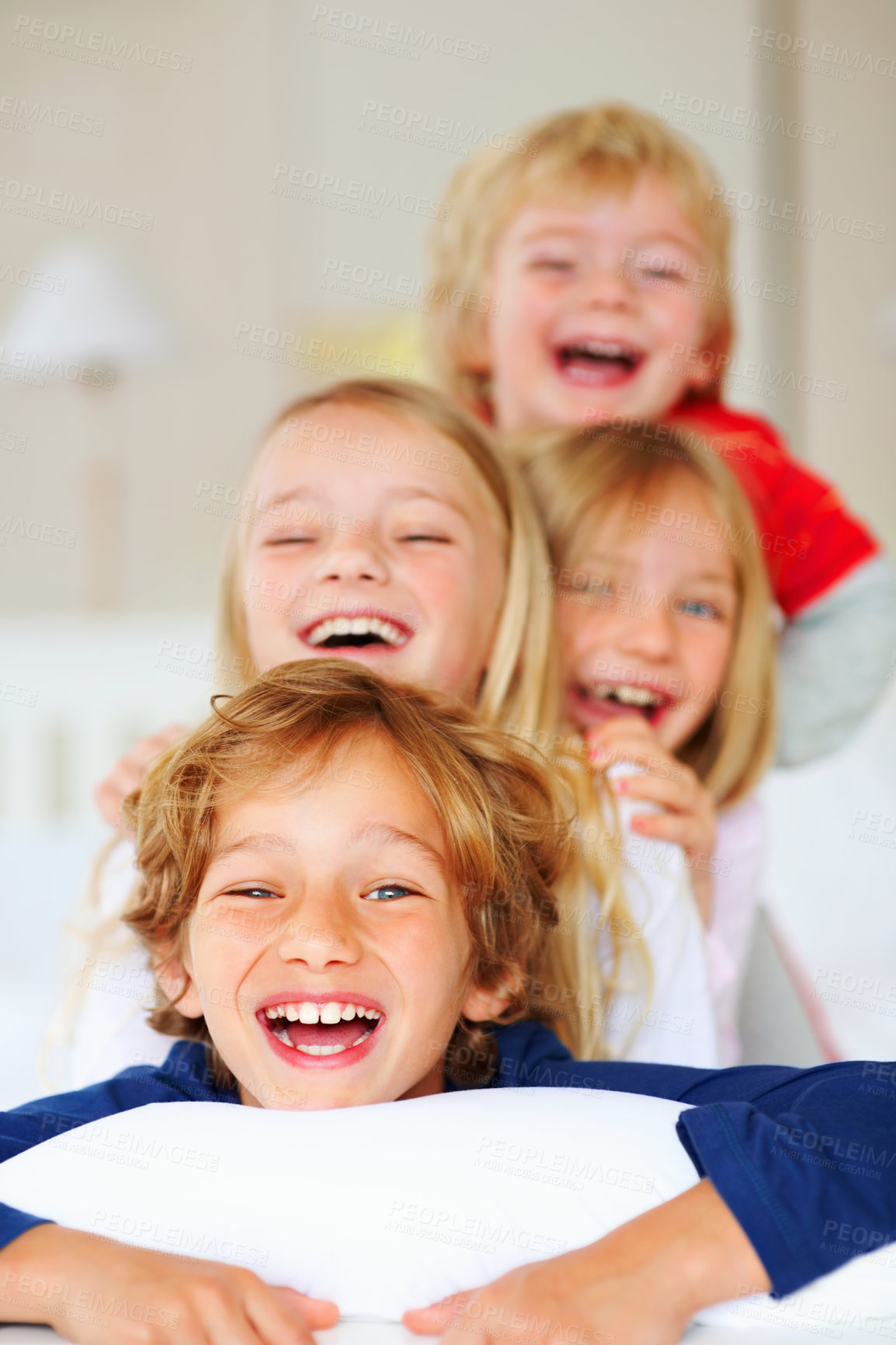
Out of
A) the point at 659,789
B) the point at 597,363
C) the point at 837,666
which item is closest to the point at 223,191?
the point at 597,363

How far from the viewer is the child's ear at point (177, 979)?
974 millimetres

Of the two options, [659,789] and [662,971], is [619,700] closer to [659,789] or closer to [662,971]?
[659,789]

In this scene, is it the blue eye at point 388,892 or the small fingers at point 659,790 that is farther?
the small fingers at point 659,790

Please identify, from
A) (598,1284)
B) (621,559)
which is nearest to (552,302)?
(621,559)

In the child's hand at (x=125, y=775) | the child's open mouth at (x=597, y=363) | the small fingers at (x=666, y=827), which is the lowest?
the small fingers at (x=666, y=827)

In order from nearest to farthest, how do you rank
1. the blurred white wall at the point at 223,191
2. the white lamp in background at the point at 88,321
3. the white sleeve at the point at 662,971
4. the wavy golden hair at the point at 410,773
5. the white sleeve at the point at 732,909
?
the wavy golden hair at the point at 410,773, the white sleeve at the point at 662,971, the white sleeve at the point at 732,909, the white lamp in background at the point at 88,321, the blurred white wall at the point at 223,191

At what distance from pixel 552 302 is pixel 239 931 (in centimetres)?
110

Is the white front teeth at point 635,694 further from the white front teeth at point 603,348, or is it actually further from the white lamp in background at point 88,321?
the white lamp in background at point 88,321

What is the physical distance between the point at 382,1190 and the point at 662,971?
0.54 meters

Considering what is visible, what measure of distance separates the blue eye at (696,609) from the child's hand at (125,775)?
535mm

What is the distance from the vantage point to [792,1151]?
707 millimetres

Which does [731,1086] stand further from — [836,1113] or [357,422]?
[357,422]

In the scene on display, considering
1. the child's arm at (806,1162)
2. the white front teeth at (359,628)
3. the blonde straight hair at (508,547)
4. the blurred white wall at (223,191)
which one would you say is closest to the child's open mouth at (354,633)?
the white front teeth at (359,628)

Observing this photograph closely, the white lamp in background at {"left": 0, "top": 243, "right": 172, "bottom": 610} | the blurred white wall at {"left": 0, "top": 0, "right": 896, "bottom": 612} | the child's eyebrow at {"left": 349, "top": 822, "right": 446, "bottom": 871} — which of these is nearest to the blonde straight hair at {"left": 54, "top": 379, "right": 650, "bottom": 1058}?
the child's eyebrow at {"left": 349, "top": 822, "right": 446, "bottom": 871}
